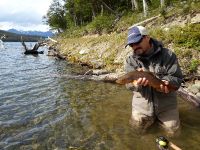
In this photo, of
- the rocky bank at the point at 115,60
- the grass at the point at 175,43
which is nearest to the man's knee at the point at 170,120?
the rocky bank at the point at 115,60

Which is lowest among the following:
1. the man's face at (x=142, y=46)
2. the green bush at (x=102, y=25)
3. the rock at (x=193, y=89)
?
the rock at (x=193, y=89)

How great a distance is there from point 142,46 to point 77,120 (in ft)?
13.8

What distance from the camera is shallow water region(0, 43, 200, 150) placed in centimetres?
829

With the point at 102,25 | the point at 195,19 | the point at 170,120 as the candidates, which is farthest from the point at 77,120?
the point at 102,25

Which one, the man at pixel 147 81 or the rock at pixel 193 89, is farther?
the rock at pixel 193 89

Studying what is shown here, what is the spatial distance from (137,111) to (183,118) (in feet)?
8.04

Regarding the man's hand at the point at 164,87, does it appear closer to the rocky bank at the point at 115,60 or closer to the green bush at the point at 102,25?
the rocky bank at the point at 115,60

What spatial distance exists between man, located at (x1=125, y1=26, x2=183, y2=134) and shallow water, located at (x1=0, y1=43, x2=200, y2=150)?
55 cm

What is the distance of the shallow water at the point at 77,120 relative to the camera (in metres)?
→ 8.29

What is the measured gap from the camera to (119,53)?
69.7 feet

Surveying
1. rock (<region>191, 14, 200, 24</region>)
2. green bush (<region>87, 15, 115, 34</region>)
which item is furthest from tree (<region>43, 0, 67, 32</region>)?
rock (<region>191, 14, 200, 24</region>)

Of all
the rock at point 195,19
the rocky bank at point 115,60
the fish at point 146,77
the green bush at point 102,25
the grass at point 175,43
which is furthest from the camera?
the green bush at point 102,25

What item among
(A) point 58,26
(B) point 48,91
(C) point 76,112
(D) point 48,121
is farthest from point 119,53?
(A) point 58,26

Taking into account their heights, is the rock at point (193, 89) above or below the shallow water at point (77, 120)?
above
